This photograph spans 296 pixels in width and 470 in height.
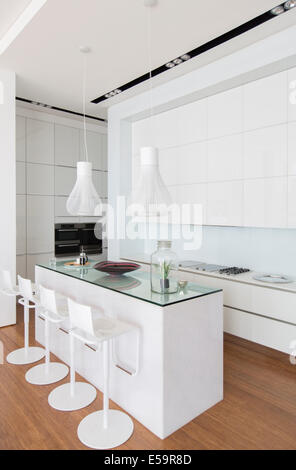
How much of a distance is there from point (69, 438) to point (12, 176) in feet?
9.50

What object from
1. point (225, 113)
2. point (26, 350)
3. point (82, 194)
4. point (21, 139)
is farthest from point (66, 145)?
point (26, 350)

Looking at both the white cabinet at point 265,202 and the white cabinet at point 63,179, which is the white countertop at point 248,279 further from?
the white cabinet at point 63,179

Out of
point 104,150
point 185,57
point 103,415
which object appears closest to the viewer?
point 103,415

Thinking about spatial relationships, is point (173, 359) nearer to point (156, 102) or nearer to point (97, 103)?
point (156, 102)

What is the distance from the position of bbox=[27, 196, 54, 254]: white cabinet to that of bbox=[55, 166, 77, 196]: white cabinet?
0.20m

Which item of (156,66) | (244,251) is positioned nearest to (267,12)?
(156,66)

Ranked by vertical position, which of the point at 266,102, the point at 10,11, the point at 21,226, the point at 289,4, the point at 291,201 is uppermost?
the point at 10,11

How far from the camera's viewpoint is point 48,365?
2789 millimetres

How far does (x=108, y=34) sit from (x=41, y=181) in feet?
9.27

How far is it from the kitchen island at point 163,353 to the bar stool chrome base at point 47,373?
36cm

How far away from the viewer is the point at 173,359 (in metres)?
2.02

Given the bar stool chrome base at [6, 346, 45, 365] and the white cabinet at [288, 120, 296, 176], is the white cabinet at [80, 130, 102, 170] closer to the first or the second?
the bar stool chrome base at [6, 346, 45, 365]

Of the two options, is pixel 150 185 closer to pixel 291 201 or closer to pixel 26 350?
pixel 291 201

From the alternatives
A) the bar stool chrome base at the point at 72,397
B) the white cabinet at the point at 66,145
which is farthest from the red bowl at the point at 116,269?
the white cabinet at the point at 66,145
